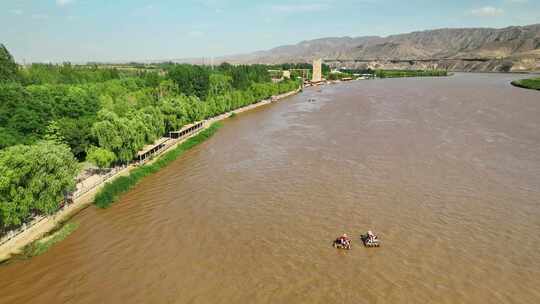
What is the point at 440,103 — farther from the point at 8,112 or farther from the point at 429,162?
the point at 8,112

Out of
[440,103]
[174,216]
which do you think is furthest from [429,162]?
[440,103]

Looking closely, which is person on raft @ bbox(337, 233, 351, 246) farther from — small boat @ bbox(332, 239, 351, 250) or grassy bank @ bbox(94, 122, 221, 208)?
grassy bank @ bbox(94, 122, 221, 208)

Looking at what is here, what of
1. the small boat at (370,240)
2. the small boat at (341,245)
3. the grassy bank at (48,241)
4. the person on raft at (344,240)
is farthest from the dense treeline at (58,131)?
the small boat at (370,240)

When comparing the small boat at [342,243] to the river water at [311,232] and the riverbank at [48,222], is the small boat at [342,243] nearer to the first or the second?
the river water at [311,232]

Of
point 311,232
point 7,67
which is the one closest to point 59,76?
point 7,67

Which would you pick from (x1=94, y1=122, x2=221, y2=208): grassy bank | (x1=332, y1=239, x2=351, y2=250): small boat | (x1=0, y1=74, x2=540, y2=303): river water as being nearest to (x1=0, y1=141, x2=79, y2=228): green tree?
(x1=0, y1=74, x2=540, y2=303): river water

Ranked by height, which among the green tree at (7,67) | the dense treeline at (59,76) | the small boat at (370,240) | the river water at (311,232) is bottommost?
the river water at (311,232)

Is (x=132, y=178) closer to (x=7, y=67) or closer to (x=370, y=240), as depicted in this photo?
(x=370, y=240)
